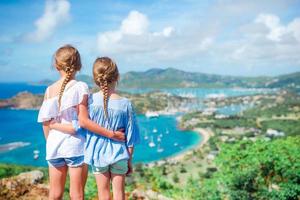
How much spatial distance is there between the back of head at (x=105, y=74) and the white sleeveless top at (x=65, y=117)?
0.13 m

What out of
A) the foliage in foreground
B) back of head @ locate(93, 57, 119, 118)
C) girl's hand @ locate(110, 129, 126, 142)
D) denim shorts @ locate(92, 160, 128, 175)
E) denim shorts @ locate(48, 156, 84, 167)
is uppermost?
back of head @ locate(93, 57, 119, 118)

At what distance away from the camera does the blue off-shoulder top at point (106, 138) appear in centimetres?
259

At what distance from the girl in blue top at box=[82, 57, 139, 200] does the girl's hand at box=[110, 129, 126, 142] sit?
0.03 m

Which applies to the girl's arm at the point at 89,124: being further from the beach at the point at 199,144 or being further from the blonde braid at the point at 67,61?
the beach at the point at 199,144

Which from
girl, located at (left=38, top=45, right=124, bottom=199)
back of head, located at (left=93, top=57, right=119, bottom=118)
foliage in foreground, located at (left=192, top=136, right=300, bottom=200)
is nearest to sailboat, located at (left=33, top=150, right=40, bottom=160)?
foliage in foreground, located at (left=192, top=136, right=300, bottom=200)

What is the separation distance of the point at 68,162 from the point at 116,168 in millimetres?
336

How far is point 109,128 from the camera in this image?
2.60 m

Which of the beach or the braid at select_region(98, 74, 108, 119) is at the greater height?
the braid at select_region(98, 74, 108, 119)

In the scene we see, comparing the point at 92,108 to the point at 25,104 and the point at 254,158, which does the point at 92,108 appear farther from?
the point at 25,104

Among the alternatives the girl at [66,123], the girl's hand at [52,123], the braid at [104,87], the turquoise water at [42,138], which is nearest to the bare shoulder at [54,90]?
the girl at [66,123]

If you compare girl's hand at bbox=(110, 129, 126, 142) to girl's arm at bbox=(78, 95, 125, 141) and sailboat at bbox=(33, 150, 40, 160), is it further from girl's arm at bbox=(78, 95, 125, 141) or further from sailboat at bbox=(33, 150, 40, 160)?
sailboat at bbox=(33, 150, 40, 160)

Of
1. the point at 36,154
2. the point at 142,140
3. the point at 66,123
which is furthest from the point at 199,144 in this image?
the point at 66,123

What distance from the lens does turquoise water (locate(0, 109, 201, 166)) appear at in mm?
50616

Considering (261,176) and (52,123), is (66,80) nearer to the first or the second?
(52,123)
